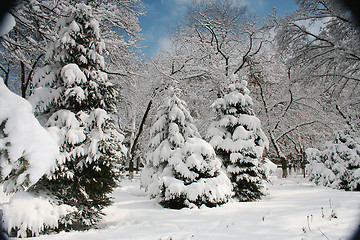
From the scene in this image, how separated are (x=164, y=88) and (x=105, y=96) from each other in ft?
33.7

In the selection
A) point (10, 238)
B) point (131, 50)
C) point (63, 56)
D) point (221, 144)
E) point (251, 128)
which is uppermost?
point (131, 50)

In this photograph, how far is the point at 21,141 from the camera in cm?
250

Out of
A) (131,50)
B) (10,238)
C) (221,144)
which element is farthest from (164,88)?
(10,238)

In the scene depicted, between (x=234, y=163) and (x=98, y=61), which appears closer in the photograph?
(x=98, y=61)

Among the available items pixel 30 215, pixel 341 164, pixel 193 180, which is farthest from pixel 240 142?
pixel 30 215

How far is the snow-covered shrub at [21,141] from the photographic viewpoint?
7.89ft

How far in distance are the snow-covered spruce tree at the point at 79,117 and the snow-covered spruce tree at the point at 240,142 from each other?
520cm

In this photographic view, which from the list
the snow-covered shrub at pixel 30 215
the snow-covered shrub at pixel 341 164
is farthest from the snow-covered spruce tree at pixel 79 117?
the snow-covered shrub at pixel 341 164

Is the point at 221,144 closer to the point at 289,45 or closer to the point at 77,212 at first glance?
the point at 289,45

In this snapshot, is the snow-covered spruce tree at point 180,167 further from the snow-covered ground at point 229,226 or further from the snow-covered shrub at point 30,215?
the snow-covered shrub at point 30,215

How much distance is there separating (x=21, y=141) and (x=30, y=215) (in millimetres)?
3197

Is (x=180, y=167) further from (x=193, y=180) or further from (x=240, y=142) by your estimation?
(x=240, y=142)

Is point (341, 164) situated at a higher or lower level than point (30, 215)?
higher

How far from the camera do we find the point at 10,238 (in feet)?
14.9
